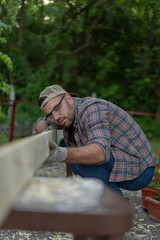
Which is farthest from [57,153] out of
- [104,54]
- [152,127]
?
[104,54]

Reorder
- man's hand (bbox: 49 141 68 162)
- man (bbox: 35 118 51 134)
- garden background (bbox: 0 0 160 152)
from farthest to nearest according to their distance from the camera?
garden background (bbox: 0 0 160 152) < man (bbox: 35 118 51 134) < man's hand (bbox: 49 141 68 162)

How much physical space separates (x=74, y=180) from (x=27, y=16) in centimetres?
720

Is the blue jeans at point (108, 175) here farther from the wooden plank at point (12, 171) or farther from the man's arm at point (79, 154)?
the wooden plank at point (12, 171)

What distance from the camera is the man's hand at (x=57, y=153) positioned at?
173 centimetres

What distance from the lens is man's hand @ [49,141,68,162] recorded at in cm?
173

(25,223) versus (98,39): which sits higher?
(98,39)

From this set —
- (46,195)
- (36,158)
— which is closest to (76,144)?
(36,158)

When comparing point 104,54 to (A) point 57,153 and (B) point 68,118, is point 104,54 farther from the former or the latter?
(A) point 57,153

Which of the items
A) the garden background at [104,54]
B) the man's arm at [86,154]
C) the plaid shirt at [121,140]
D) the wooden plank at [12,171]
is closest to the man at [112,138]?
the plaid shirt at [121,140]

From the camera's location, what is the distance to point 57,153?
1736 millimetres

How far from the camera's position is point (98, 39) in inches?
364

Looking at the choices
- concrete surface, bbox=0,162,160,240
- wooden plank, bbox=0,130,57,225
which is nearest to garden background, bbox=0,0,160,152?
concrete surface, bbox=0,162,160,240

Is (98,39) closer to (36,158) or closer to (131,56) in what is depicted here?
(131,56)

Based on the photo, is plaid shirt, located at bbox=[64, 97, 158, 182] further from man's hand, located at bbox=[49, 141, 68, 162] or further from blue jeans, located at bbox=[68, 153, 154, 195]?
man's hand, located at bbox=[49, 141, 68, 162]
